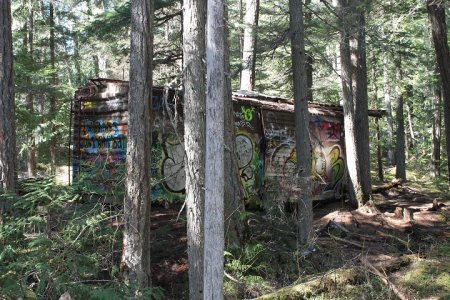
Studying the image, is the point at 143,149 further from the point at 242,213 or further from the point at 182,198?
the point at 182,198

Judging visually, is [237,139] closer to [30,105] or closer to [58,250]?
[58,250]

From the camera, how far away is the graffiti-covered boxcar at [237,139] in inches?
442

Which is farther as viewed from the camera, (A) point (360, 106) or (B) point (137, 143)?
(A) point (360, 106)

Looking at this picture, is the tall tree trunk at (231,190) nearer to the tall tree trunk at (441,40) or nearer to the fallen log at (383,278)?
the fallen log at (383,278)

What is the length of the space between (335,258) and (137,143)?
4535 millimetres

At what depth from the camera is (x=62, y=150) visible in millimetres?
19922

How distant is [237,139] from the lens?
1270cm

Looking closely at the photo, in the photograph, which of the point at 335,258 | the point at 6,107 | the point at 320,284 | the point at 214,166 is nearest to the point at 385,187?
the point at 335,258

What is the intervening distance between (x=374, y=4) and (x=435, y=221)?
581 centimetres

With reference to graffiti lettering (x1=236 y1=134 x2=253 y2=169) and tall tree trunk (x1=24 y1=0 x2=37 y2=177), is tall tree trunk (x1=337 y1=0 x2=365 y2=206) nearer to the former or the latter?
graffiti lettering (x1=236 y1=134 x2=253 y2=169)

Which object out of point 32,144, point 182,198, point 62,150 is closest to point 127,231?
point 182,198

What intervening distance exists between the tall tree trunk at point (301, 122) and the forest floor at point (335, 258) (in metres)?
0.46

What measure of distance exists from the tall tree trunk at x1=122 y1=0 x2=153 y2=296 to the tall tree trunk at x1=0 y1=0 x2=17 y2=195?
2.55m

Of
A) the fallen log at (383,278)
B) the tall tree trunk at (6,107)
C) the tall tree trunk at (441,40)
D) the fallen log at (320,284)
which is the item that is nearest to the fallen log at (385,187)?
the tall tree trunk at (441,40)
